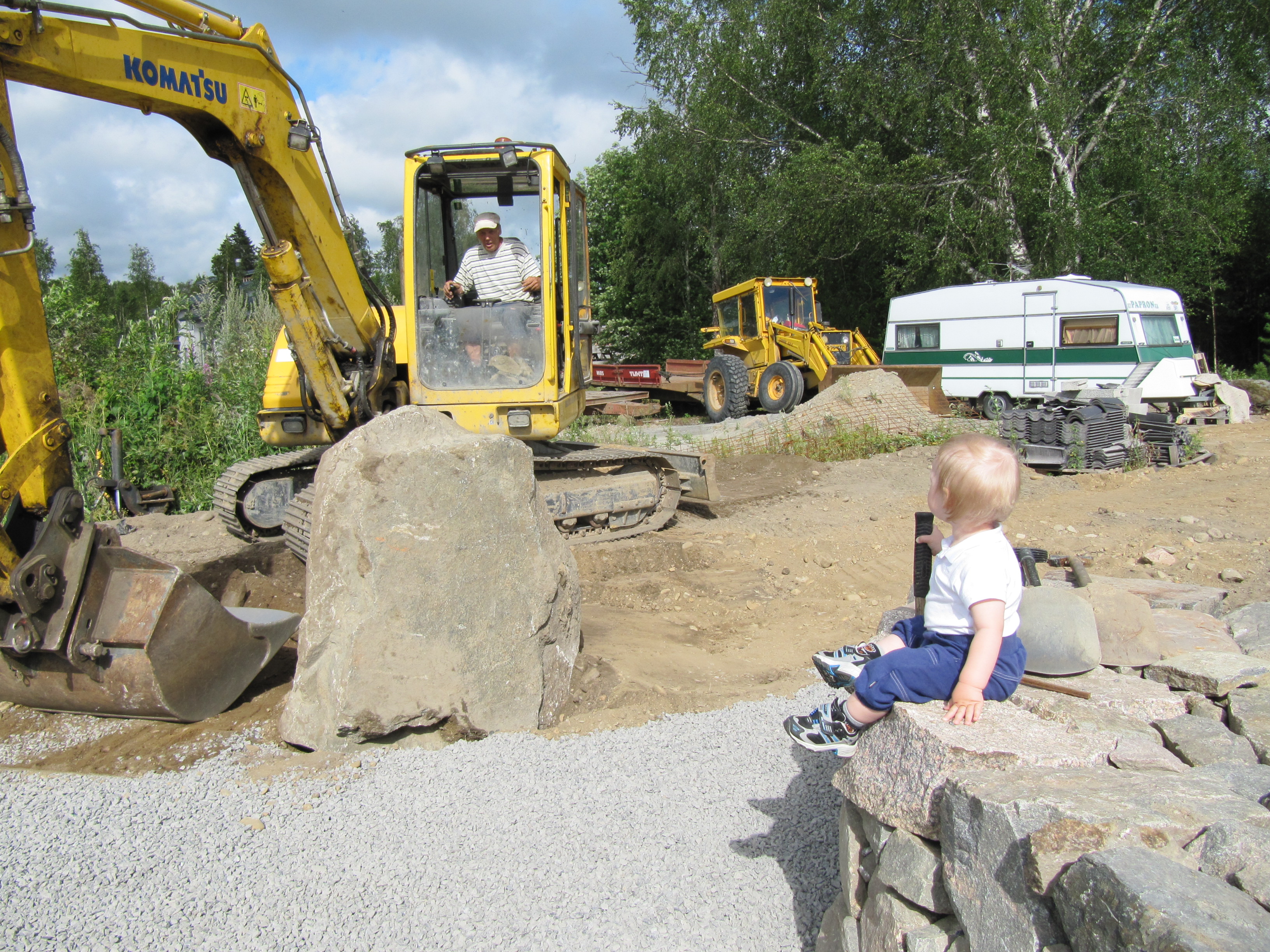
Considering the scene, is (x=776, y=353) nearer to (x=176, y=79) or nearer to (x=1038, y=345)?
(x=1038, y=345)

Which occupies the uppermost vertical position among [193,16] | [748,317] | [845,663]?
[193,16]

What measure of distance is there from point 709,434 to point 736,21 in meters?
14.0

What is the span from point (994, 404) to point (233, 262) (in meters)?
29.4

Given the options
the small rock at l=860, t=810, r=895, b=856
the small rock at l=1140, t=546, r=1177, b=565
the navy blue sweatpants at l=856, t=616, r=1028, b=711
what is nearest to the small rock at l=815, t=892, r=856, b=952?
the small rock at l=860, t=810, r=895, b=856

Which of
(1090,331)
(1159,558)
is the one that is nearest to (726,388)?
(1090,331)

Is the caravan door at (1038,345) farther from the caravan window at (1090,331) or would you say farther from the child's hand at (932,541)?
the child's hand at (932,541)

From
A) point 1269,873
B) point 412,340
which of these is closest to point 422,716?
point 1269,873

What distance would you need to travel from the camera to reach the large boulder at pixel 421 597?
348 cm

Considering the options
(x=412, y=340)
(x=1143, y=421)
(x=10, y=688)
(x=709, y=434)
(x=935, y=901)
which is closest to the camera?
(x=935, y=901)

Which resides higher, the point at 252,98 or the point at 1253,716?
the point at 252,98

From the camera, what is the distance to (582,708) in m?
3.92

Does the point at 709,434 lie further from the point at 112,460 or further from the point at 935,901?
the point at 935,901

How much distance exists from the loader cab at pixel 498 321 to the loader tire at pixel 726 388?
393 inches

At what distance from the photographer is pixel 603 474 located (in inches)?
307
